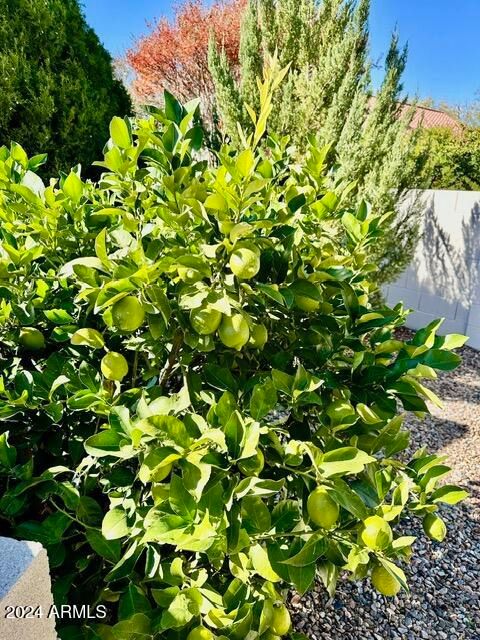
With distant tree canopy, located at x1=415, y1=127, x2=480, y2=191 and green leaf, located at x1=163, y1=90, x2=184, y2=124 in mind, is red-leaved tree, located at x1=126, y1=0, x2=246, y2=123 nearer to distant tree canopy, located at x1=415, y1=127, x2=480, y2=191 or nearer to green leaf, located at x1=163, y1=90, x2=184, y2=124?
distant tree canopy, located at x1=415, y1=127, x2=480, y2=191

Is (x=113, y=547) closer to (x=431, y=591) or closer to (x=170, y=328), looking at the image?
(x=170, y=328)

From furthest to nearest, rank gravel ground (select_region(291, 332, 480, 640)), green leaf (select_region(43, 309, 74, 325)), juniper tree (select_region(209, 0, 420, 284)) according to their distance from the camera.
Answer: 1. juniper tree (select_region(209, 0, 420, 284))
2. gravel ground (select_region(291, 332, 480, 640))
3. green leaf (select_region(43, 309, 74, 325))

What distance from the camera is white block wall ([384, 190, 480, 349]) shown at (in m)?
5.22

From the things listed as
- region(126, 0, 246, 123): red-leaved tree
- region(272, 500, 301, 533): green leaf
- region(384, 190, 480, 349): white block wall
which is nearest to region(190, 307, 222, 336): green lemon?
region(272, 500, 301, 533): green leaf

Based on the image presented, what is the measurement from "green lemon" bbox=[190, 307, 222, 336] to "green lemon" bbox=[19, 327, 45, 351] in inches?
16.9

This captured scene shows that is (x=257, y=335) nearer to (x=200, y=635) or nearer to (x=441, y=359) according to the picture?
(x=441, y=359)

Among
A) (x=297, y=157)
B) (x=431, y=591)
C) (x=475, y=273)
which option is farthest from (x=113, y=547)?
(x=475, y=273)

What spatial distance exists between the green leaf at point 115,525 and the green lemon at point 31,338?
15.7 inches

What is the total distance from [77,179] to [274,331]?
579 millimetres

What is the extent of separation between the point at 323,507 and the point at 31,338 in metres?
0.70

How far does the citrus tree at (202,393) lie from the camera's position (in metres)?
0.75

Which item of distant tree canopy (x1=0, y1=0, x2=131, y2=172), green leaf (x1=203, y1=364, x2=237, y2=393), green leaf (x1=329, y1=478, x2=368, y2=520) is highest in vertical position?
distant tree canopy (x1=0, y1=0, x2=131, y2=172)

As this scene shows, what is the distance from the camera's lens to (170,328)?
3.01 ft

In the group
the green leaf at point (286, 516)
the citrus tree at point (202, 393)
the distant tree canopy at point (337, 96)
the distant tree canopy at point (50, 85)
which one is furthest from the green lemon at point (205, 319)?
the distant tree canopy at point (337, 96)
